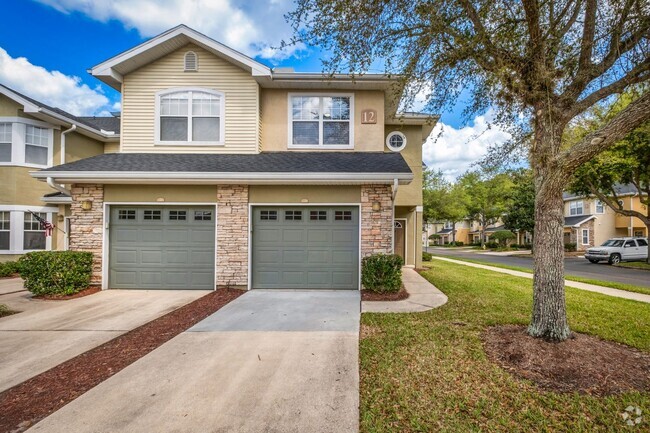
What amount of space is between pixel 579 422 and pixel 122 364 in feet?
17.2

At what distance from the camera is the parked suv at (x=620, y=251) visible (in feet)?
62.5

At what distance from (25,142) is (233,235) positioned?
10.4 meters

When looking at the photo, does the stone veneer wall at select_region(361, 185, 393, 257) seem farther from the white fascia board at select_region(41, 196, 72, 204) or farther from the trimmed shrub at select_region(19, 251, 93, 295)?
the white fascia board at select_region(41, 196, 72, 204)

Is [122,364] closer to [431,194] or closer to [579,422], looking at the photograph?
[579,422]

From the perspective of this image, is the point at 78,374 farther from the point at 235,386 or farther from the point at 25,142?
the point at 25,142

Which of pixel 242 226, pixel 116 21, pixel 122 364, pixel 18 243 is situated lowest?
pixel 122 364

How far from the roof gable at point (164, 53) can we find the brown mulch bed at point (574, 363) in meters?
9.02

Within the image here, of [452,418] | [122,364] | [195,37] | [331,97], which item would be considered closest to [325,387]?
[452,418]

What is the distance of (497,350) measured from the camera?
172 inches

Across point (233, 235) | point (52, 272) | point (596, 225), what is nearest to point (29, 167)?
point (52, 272)

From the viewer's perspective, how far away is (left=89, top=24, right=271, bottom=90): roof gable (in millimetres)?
9000

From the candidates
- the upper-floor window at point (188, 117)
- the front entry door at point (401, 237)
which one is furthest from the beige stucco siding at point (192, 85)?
the front entry door at point (401, 237)

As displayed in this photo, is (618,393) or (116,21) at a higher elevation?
(116,21)

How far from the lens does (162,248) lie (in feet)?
27.9
